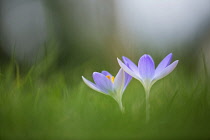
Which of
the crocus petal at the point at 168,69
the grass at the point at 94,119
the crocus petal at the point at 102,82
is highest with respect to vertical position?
the crocus petal at the point at 102,82

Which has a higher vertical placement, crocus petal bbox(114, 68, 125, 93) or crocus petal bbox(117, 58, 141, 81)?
crocus petal bbox(117, 58, 141, 81)

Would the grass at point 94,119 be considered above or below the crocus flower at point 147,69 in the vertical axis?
below

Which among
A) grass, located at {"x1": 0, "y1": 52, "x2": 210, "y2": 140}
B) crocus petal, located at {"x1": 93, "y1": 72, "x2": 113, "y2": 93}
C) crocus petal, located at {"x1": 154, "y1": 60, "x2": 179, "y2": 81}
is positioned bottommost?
grass, located at {"x1": 0, "y1": 52, "x2": 210, "y2": 140}

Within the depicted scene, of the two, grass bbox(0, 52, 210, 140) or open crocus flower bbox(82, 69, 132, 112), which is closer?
grass bbox(0, 52, 210, 140)

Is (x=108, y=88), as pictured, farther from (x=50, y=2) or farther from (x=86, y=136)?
(x=50, y=2)

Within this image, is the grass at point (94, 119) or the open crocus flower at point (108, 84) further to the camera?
the open crocus flower at point (108, 84)

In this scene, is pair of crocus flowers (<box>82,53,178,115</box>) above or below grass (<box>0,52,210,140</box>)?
above

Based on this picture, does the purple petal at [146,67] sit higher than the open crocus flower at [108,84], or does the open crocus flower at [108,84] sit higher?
the purple petal at [146,67]

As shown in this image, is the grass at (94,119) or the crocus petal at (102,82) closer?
the grass at (94,119)
